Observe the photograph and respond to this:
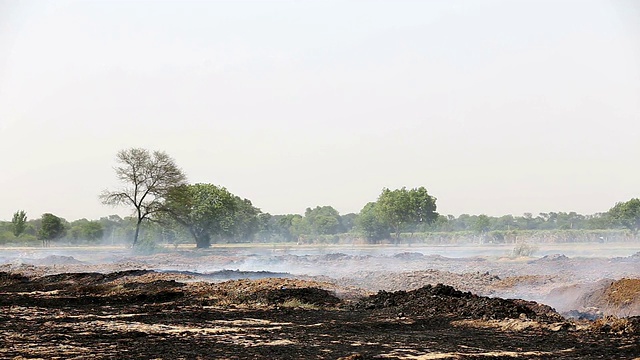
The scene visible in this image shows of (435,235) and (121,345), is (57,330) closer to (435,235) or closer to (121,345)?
(121,345)

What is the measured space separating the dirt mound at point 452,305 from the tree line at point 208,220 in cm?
4472

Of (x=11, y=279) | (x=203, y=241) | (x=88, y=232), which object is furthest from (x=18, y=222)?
(x=11, y=279)

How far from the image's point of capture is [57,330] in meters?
16.9

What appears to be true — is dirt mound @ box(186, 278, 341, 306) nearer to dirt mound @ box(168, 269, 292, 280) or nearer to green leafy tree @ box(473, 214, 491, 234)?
dirt mound @ box(168, 269, 292, 280)

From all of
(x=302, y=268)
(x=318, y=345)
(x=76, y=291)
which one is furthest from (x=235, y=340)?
(x=302, y=268)

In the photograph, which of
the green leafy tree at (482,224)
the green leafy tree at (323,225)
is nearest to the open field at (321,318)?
the green leafy tree at (482,224)

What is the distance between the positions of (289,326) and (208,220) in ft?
204

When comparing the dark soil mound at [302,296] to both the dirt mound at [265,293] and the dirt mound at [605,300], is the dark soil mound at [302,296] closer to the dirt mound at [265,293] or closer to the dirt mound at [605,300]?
the dirt mound at [265,293]

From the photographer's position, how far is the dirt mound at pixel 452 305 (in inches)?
753

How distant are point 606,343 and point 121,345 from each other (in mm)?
10068

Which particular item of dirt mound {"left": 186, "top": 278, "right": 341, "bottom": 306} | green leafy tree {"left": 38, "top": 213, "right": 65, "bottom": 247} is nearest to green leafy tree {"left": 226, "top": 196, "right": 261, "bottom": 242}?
green leafy tree {"left": 38, "top": 213, "right": 65, "bottom": 247}

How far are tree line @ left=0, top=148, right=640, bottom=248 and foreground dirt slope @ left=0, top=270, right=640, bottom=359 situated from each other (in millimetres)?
38086

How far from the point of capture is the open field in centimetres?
1406

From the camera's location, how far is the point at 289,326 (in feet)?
59.5
